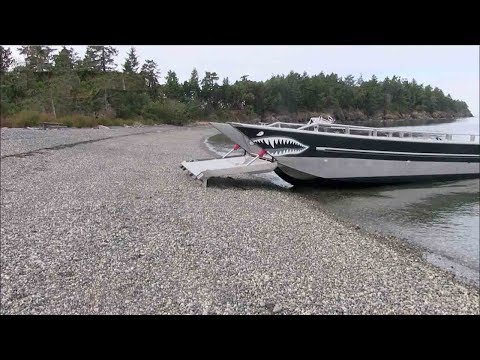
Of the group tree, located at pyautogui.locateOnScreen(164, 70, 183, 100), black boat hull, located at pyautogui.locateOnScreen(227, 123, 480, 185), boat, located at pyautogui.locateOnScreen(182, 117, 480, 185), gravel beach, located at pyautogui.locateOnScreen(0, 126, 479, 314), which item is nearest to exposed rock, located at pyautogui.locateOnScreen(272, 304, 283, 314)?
gravel beach, located at pyautogui.locateOnScreen(0, 126, 479, 314)

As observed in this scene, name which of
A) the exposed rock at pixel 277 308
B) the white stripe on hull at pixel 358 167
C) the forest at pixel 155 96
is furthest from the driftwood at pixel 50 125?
the exposed rock at pixel 277 308

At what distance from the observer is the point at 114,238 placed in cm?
894

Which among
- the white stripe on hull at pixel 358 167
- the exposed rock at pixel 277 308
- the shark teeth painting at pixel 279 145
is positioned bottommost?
the exposed rock at pixel 277 308

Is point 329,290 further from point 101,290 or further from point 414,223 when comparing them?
point 414,223

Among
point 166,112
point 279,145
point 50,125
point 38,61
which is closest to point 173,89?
point 166,112

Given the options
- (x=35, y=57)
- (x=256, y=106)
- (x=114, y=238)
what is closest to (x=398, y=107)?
(x=256, y=106)

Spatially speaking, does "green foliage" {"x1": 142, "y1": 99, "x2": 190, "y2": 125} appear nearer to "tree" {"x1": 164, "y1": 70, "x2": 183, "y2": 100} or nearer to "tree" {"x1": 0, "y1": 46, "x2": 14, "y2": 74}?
"tree" {"x1": 164, "y1": 70, "x2": 183, "y2": 100}

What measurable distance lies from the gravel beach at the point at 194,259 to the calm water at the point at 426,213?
41.8 inches

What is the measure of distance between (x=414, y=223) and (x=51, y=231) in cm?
1164

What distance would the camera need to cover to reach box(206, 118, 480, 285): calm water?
405 inches

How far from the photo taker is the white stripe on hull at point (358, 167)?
18.1 m

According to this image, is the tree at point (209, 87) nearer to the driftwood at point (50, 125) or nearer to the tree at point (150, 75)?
the tree at point (150, 75)

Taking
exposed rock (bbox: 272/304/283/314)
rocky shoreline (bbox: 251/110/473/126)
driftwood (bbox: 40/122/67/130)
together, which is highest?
rocky shoreline (bbox: 251/110/473/126)

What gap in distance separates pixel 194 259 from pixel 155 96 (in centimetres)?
7371
